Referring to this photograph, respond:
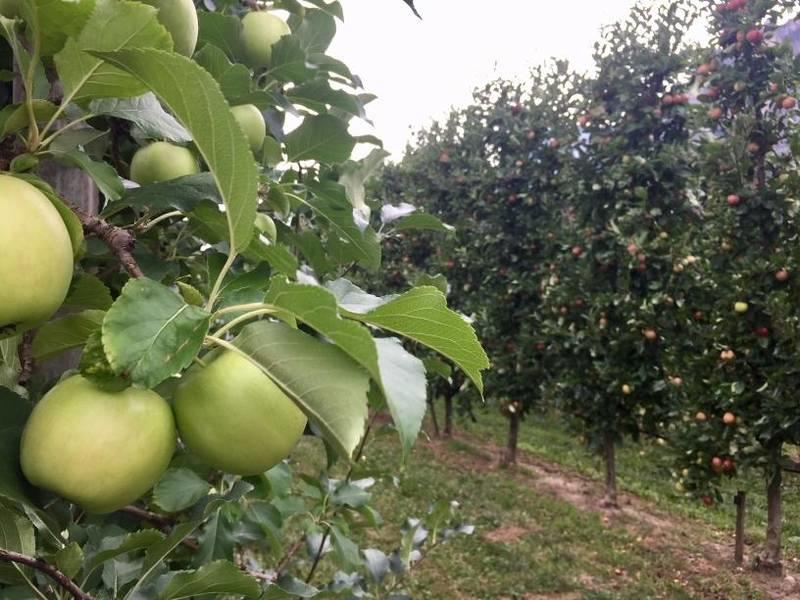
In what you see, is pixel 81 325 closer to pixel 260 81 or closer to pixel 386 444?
pixel 260 81

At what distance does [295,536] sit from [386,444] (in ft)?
11.4

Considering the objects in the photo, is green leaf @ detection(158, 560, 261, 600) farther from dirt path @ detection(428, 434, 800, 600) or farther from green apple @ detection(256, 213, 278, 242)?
dirt path @ detection(428, 434, 800, 600)

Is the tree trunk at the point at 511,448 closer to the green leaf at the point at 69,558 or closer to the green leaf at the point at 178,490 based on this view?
the green leaf at the point at 178,490

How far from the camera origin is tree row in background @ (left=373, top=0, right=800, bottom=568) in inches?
149

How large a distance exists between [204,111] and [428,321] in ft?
0.71

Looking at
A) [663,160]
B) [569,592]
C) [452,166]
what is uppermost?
[452,166]

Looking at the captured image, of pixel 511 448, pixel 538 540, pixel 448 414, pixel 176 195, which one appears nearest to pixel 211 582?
pixel 176 195

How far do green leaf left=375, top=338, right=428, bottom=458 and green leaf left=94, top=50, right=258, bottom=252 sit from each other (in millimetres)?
163

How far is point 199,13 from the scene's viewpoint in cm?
96

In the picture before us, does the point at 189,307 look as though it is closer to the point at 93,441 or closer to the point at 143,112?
the point at 93,441

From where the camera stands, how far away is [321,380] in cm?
48

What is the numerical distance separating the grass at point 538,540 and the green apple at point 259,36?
2636 millimetres

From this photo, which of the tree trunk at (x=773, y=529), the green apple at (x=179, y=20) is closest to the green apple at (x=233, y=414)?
the green apple at (x=179, y=20)

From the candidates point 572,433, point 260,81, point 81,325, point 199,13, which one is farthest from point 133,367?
point 572,433
